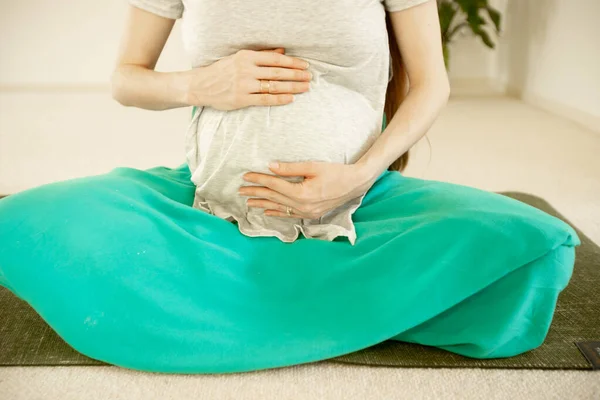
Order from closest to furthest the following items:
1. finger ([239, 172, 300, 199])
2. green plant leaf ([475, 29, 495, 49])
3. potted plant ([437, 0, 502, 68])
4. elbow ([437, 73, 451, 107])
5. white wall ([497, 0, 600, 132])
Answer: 1. finger ([239, 172, 300, 199])
2. elbow ([437, 73, 451, 107])
3. white wall ([497, 0, 600, 132])
4. potted plant ([437, 0, 502, 68])
5. green plant leaf ([475, 29, 495, 49])

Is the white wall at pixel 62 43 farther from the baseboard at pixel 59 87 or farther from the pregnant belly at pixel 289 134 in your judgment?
the pregnant belly at pixel 289 134

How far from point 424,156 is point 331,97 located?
148 centimetres

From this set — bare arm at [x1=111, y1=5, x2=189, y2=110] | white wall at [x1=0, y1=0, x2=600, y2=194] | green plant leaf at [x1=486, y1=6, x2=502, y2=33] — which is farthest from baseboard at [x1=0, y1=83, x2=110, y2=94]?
bare arm at [x1=111, y1=5, x2=189, y2=110]

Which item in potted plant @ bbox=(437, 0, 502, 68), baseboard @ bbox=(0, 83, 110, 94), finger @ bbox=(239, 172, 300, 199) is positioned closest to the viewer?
finger @ bbox=(239, 172, 300, 199)

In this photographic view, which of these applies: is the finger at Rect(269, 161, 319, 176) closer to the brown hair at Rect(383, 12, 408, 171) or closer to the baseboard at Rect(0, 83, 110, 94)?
the brown hair at Rect(383, 12, 408, 171)

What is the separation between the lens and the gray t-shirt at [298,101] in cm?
97

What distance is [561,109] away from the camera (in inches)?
122

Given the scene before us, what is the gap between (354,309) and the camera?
2.92ft

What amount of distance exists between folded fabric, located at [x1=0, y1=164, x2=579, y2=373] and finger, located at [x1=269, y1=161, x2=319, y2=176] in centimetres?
11

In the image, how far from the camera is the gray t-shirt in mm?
968

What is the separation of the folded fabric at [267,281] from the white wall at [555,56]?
2.15 meters

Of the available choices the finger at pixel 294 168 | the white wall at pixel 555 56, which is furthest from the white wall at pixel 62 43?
the finger at pixel 294 168

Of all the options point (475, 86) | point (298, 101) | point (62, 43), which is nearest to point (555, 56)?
point (475, 86)

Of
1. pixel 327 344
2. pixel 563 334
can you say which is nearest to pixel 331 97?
pixel 327 344
